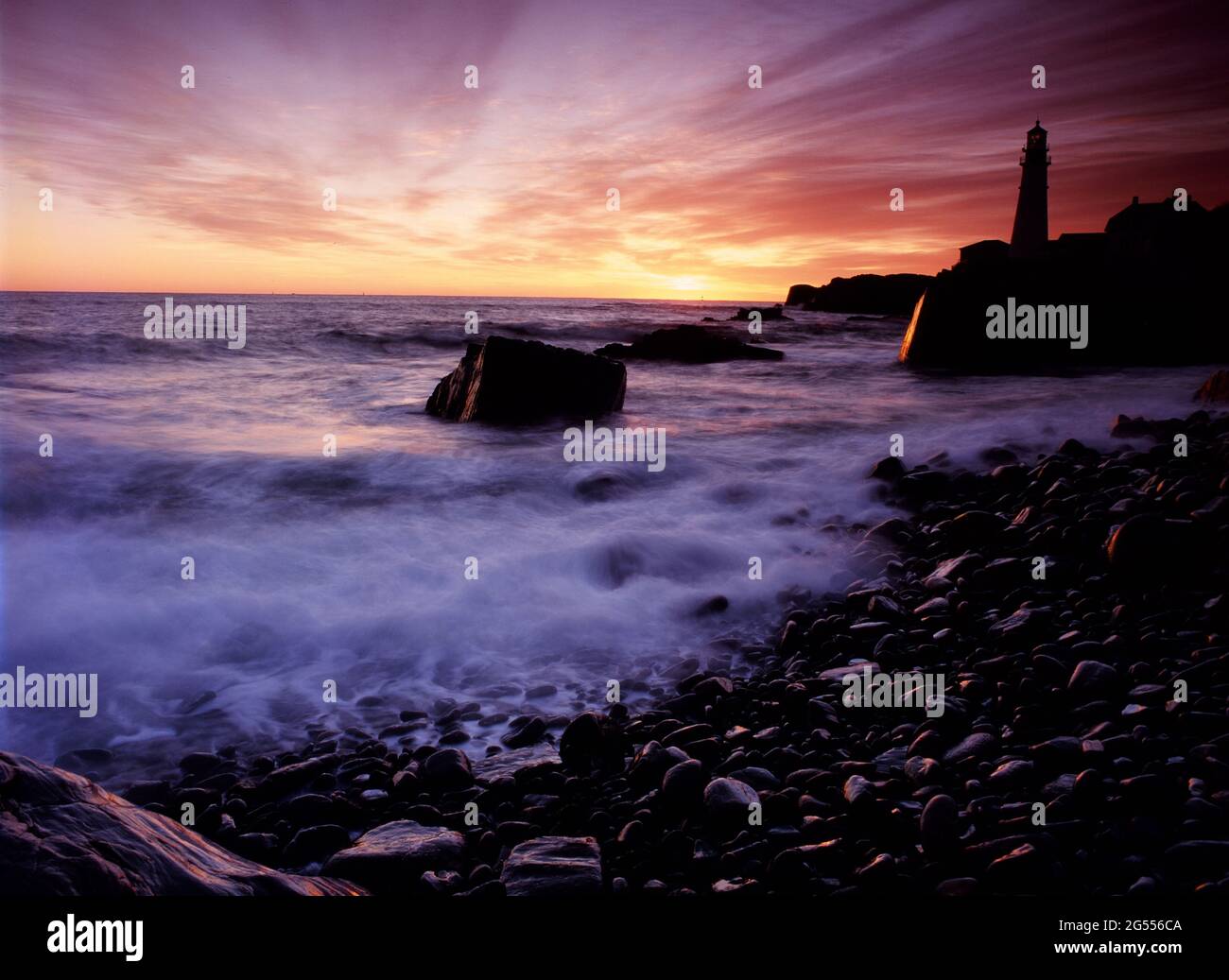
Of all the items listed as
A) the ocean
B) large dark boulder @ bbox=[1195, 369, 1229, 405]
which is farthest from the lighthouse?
large dark boulder @ bbox=[1195, 369, 1229, 405]

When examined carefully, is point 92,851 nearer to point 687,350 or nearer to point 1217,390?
point 1217,390

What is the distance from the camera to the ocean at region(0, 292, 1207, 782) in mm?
4215

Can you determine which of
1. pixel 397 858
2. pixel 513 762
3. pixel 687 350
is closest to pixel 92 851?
pixel 397 858

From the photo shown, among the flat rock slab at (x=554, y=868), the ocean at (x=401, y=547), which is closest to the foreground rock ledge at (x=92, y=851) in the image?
the flat rock slab at (x=554, y=868)

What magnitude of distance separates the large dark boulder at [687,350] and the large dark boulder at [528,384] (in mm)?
11000

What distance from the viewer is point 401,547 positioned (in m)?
6.49

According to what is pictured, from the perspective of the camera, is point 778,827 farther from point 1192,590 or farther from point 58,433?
point 58,433

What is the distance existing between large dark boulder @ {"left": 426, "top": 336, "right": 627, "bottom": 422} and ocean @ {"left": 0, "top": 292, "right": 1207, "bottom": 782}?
1.50 feet

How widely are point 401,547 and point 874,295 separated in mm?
61216
